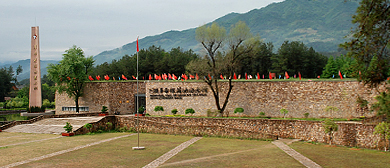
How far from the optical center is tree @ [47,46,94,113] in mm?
40406

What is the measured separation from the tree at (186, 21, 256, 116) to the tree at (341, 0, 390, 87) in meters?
16.9

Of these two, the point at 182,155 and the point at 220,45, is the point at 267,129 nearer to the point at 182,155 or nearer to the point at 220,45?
the point at 182,155

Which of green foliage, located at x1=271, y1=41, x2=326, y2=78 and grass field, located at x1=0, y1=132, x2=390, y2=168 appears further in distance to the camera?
green foliage, located at x1=271, y1=41, x2=326, y2=78

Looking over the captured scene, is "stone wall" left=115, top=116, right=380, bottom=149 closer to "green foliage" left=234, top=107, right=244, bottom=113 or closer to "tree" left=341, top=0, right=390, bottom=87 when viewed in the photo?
"green foliage" left=234, top=107, right=244, bottom=113

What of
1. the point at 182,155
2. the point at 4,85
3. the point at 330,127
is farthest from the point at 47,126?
the point at 4,85

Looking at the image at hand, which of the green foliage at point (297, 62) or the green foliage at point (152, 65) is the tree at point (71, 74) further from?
the green foliage at point (297, 62)

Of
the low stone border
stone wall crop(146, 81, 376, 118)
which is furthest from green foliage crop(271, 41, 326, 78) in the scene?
the low stone border

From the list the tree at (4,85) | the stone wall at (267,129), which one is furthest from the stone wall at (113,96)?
the tree at (4,85)

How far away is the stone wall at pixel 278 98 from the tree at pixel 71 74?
Answer: 38.9ft

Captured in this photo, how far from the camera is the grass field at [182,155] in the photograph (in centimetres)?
1288

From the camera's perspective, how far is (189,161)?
1331 cm

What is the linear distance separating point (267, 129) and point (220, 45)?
1125 centimetres

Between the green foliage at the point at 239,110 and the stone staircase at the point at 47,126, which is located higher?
the green foliage at the point at 239,110

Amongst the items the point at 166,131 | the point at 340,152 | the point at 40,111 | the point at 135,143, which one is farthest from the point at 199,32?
the point at 40,111
